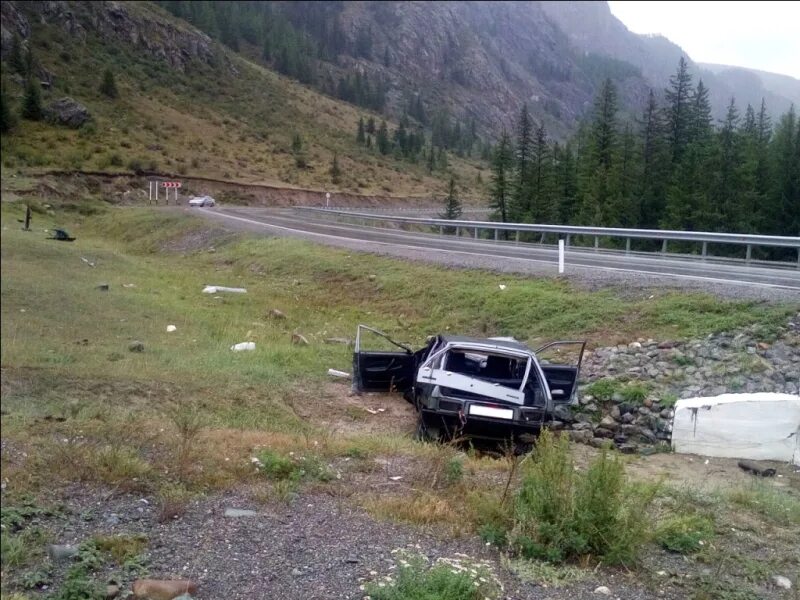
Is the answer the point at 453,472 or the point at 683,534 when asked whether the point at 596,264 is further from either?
the point at 683,534

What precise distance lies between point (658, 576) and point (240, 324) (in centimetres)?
1028

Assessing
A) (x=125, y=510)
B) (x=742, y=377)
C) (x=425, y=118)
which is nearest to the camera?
(x=125, y=510)

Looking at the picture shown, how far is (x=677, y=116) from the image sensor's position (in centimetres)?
4647

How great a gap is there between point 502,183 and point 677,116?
13560 mm

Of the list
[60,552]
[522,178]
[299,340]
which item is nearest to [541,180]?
[522,178]

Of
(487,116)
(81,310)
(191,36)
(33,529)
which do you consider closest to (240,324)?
(81,310)

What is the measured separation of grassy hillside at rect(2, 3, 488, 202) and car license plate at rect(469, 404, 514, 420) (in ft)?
16.3

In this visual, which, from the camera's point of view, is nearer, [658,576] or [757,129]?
[658,576]

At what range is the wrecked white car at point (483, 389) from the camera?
816cm

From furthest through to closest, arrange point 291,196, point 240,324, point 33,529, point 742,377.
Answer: point 291,196 → point 240,324 → point 742,377 → point 33,529

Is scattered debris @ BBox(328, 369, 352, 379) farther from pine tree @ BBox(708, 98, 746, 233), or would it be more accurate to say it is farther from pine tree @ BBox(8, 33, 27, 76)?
pine tree @ BBox(708, 98, 746, 233)

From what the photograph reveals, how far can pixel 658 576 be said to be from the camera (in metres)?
5.09

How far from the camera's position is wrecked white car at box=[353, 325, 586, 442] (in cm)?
816

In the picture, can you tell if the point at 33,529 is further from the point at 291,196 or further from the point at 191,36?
the point at 191,36
